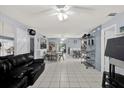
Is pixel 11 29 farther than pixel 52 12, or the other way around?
pixel 11 29

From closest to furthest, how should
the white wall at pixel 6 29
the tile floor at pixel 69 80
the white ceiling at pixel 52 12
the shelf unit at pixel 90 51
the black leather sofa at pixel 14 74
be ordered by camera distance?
the black leather sofa at pixel 14 74
the white ceiling at pixel 52 12
the tile floor at pixel 69 80
the white wall at pixel 6 29
the shelf unit at pixel 90 51

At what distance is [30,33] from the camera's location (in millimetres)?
8031

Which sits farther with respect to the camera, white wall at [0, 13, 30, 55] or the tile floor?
white wall at [0, 13, 30, 55]

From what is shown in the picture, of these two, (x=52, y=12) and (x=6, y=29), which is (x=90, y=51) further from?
(x=6, y=29)

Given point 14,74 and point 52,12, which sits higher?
point 52,12

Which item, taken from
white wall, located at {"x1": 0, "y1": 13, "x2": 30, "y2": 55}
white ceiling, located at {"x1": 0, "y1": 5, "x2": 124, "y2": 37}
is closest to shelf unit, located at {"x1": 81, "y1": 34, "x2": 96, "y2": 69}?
white ceiling, located at {"x1": 0, "y1": 5, "x2": 124, "y2": 37}

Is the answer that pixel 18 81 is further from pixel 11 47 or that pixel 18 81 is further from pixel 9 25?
pixel 9 25

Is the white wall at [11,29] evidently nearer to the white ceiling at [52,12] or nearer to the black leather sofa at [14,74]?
the white ceiling at [52,12]

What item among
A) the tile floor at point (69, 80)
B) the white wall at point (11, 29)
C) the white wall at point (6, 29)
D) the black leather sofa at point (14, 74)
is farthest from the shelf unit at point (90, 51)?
the white wall at point (6, 29)

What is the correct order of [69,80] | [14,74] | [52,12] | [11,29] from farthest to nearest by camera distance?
[11,29] → [69,80] → [52,12] → [14,74]

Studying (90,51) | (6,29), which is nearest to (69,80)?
(6,29)

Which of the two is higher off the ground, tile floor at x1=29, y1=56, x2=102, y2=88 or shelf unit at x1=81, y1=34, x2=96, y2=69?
shelf unit at x1=81, y1=34, x2=96, y2=69

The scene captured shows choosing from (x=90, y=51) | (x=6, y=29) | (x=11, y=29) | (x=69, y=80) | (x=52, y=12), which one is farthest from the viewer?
(x=90, y=51)

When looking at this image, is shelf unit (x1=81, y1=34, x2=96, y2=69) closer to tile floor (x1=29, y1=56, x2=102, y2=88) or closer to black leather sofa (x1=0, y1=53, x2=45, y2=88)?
tile floor (x1=29, y1=56, x2=102, y2=88)
